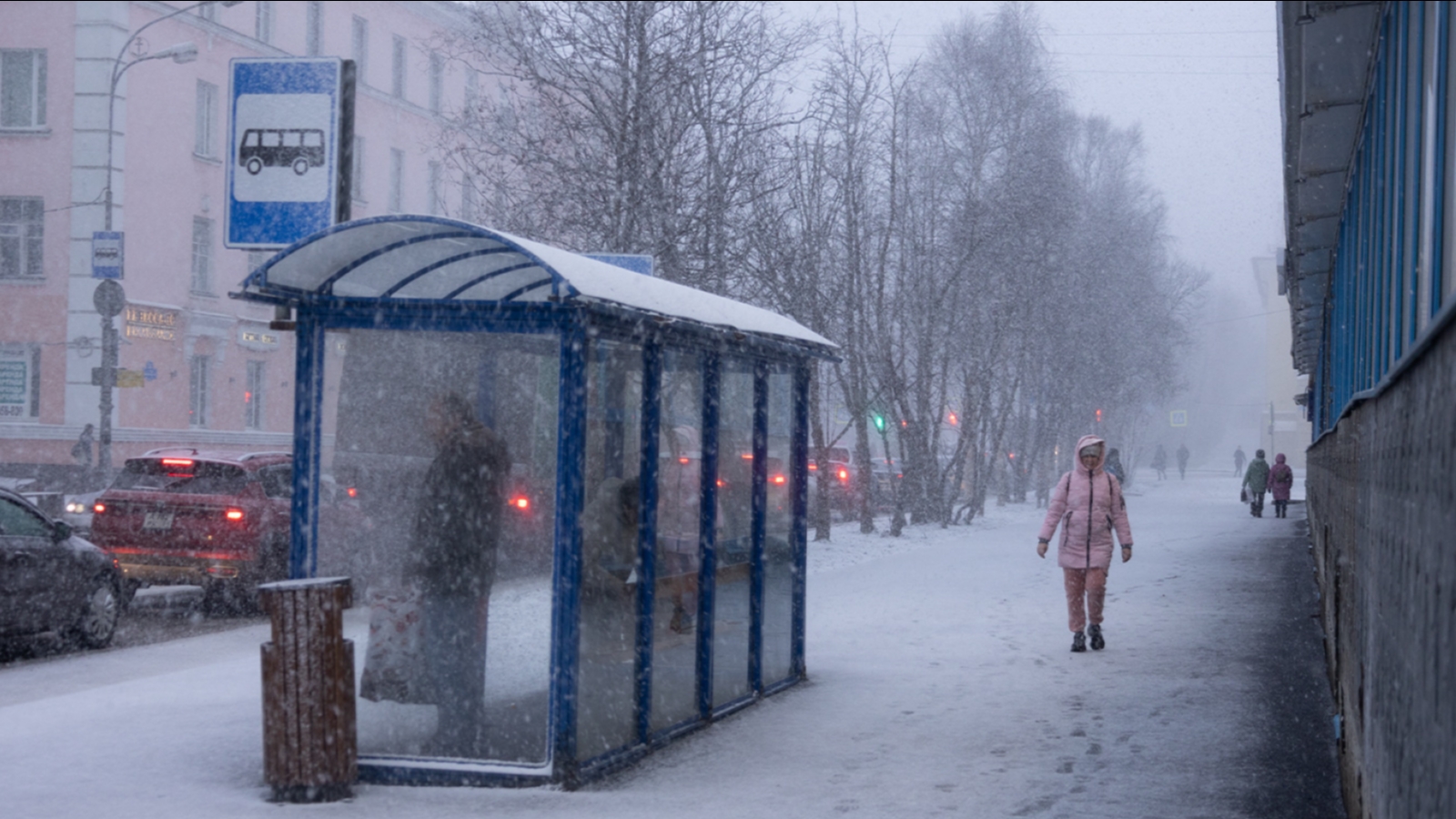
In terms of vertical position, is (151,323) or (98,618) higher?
(151,323)

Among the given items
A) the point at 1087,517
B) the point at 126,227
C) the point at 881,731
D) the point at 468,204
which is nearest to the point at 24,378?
→ the point at 126,227

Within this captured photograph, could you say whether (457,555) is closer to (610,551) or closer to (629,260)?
(610,551)

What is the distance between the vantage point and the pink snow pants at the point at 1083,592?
39.7ft

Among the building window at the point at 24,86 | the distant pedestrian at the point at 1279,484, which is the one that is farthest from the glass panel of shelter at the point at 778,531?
the distant pedestrian at the point at 1279,484

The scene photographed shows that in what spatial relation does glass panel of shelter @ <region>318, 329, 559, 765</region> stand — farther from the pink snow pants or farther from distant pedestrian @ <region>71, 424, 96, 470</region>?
distant pedestrian @ <region>71, 424, 96, 470</region>

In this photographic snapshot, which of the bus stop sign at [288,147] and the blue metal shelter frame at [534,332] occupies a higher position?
the bus stop sign at [288,147]

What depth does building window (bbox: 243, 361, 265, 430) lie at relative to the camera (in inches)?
1480

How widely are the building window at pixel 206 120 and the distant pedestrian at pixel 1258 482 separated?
25410 mm

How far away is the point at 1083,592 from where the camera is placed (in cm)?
1216

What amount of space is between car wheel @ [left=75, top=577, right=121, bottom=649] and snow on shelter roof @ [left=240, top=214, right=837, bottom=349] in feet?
18.7

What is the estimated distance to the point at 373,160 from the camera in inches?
1640

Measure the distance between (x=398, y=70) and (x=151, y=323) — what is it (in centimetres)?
1222

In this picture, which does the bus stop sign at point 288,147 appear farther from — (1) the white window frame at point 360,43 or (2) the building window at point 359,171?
(1) the white window frame at point 360,43

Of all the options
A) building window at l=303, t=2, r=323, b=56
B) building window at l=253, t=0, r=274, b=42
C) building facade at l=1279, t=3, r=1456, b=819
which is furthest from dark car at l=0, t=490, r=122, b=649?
building window at l=303, t=2, r=323, b=56
